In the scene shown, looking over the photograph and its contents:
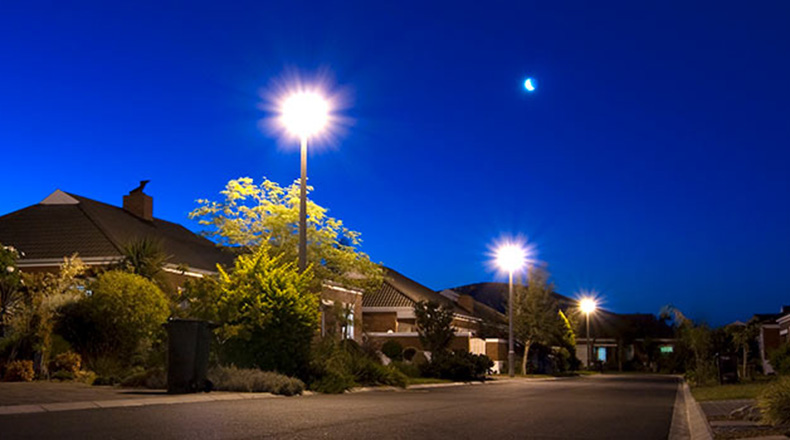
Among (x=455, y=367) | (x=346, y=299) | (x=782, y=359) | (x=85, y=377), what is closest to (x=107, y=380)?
(x=85, y=377)

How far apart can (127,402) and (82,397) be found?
1284mm

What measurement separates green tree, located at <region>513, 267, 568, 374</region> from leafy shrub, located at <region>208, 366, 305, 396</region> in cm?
3508

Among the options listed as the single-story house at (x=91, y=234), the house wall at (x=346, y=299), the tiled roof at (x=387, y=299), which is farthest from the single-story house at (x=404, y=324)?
the single-story house at (x=91, y=234)

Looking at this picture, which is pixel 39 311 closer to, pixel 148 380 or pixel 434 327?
pixel 148 380

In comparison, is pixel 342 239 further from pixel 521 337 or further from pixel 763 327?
pixel 763 327

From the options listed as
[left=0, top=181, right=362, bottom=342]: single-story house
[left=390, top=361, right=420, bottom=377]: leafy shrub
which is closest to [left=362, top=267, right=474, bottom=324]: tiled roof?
[left=0, top=181, right=362, bottom=342]: single-story house

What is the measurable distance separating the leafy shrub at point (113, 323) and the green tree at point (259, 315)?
357cm

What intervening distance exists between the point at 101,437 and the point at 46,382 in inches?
483

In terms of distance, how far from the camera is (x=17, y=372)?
2003cm

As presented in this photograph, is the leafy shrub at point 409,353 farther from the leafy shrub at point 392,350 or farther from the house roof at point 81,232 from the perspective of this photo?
the house roof at point 81,232

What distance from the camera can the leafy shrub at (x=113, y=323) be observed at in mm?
22922

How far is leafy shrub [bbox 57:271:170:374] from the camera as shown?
22.9m

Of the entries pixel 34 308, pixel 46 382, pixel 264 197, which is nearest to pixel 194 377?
pixel 46 382

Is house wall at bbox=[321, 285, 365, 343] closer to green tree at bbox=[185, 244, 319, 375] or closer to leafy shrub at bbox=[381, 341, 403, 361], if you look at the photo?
leafy shrub at bbox=[381, 341, 403, 361]
